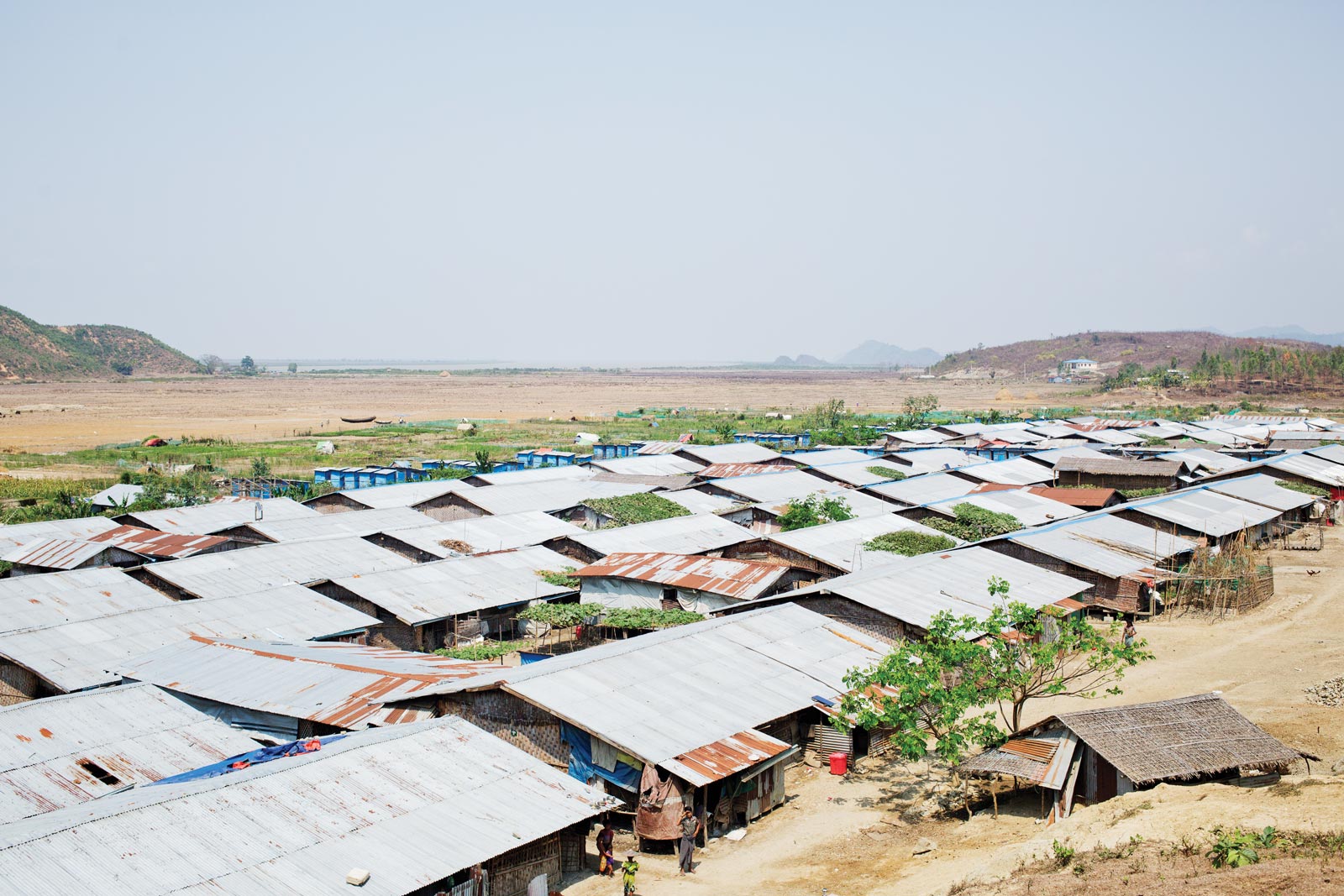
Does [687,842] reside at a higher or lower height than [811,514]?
lower

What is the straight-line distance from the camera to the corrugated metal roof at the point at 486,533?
29516 millimetres

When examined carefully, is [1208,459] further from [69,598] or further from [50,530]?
[50,530]

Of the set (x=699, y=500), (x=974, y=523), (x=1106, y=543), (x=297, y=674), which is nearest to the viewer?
(x=297, y=674)

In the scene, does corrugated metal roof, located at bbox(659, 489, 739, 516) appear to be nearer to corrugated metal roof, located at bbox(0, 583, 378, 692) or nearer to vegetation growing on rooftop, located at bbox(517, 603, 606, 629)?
vegetation growing on rooftop, located at bbox(517, 603, 606, 629)

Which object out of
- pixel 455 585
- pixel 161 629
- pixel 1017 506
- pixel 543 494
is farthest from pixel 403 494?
pixel 1017 506

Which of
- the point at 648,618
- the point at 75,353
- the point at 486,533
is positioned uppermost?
the point at 75,353

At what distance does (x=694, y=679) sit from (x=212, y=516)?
823 inches

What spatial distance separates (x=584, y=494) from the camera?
37406mm

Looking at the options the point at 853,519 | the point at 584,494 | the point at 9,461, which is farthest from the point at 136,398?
the point at 853,519

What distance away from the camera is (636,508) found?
33969mm

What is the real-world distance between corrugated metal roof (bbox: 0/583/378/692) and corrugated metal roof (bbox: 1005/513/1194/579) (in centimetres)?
1790

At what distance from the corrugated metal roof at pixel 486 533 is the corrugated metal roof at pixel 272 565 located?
5.23ft

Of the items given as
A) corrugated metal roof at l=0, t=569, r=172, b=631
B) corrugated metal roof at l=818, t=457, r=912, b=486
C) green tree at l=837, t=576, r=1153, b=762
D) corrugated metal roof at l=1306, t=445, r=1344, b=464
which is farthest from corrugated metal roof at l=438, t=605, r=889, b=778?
corrugated metal roof at l=1306, t=445, r=1344, b=464

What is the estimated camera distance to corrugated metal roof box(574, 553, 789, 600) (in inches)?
919
